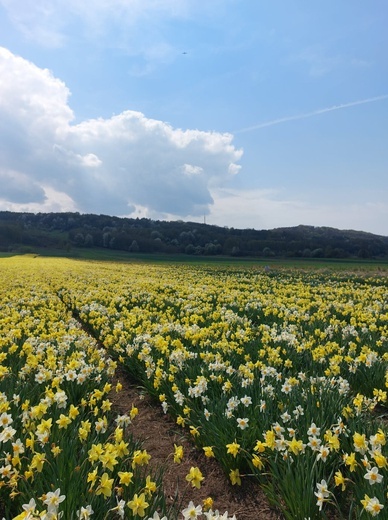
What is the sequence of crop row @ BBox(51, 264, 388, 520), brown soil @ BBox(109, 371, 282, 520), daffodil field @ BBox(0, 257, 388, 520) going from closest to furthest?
daffodil field @ BBox(0, 257, 388, 520)
crop row @ BBox(51, 264, 388, 520)
brown soil @ BBox(109, 371, 282, 520)

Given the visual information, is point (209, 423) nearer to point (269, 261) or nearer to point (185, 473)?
point (185, 473)

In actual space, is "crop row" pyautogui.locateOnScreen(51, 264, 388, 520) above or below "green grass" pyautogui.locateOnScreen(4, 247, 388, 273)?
below

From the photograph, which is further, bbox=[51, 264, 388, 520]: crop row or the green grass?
the green grass

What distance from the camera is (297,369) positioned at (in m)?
5.70

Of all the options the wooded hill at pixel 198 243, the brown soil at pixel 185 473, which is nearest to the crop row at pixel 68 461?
the brown soil at pixel 185 473

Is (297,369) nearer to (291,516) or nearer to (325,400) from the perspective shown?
(325,400)

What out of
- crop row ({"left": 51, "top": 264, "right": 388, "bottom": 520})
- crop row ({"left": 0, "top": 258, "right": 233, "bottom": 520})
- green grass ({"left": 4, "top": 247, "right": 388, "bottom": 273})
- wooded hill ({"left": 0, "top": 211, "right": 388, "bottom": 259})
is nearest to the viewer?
crop row ({"left": 0, "top": 258, "right": 233, "bottom": 520})

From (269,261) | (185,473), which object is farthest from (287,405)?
(269,261)

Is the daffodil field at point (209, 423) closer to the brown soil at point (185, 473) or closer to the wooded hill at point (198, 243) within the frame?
the brown soil at point (185, 473)

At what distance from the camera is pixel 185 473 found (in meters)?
3.95

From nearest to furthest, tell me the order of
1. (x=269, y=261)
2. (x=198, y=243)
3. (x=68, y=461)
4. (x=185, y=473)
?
(x=68, y=461) → (x=185, y=473) → (x=269, y=261) → (x=198, y=243)

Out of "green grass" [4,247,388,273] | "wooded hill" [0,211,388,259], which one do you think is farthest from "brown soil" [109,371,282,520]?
"wooded hill" [0,211,388,259]

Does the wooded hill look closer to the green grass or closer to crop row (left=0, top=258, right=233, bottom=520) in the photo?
the green grass

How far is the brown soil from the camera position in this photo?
3281mm
